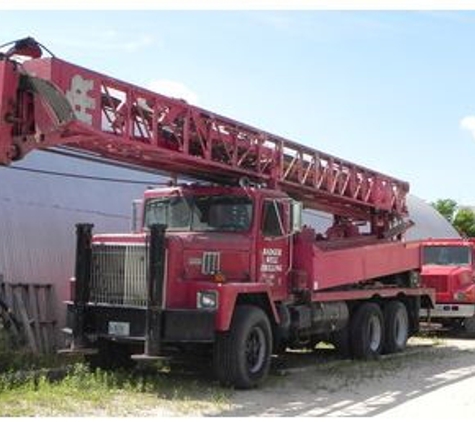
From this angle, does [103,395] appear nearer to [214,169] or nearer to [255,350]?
[255,350]

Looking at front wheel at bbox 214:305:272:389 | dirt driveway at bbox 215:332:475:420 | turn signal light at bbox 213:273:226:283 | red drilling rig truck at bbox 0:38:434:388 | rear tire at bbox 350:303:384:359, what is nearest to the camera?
red drilling rig truck at bbox 0:38:434:388

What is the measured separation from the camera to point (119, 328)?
11469 mm

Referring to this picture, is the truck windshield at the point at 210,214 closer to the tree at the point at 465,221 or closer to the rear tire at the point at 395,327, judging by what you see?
the rear tire at the point at 395,327

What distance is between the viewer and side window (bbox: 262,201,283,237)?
40.9 feet

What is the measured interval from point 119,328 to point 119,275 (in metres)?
0.74

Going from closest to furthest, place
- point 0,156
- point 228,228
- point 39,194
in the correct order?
point 0,156
point 228,228
point 39,194

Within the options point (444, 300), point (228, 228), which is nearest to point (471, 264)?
point (444, 300)

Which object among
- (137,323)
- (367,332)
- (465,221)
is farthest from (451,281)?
(465,221)

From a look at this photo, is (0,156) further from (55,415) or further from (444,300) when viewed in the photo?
(444,300)

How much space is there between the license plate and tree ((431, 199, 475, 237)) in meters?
48.0

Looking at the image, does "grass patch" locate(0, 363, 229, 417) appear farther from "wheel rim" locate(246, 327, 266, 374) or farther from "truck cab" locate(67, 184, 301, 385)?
"wheel rim" locate(246, 327, 266, 374)

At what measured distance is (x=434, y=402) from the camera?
10.9m

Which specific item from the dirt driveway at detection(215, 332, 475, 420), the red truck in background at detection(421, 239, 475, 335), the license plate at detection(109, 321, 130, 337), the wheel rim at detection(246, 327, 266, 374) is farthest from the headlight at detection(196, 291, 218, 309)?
the red truck in background at detection(421, 239, 475, 335)

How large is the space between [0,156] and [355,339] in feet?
27.5
